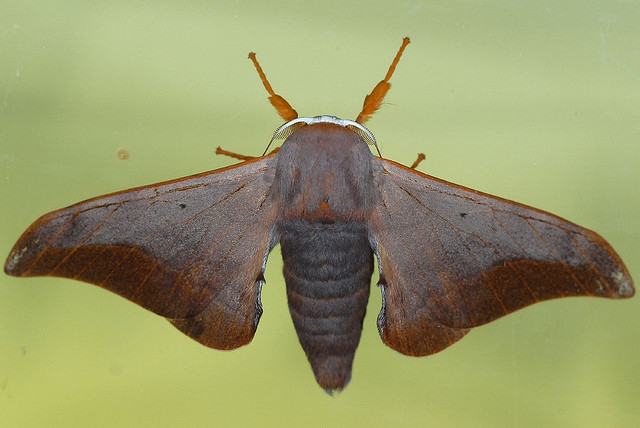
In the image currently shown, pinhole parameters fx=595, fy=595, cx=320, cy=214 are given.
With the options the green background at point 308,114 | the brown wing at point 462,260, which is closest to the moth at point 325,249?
the brown wing at point 462,260

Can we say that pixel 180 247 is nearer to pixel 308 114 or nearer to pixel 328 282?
pixel 328 282

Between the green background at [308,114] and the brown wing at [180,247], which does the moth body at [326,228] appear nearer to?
the brown wing at [180,247]

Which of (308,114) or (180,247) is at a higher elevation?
(308,114)

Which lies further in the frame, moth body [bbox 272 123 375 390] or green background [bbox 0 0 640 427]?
green background [bbox 0 0 640 427]

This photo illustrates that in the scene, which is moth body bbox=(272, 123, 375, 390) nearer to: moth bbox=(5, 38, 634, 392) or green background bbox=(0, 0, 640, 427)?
moth bbox=(5, 38, 634, 392)

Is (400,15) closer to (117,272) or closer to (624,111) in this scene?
(624,111)

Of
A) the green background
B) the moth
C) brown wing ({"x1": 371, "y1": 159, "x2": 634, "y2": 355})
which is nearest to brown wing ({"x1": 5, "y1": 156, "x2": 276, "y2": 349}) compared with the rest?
the moth

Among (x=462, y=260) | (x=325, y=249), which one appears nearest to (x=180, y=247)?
(x=325, y=249)

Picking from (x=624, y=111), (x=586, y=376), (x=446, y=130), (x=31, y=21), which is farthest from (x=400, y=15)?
(x=586, y=376)

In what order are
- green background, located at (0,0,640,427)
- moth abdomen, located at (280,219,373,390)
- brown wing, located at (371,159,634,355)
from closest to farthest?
1. brown wing, located at (371,159,634,355)
2. moth abdomen, located at (280,219,373,390)
3. green background, located at (0,0,640,427)
